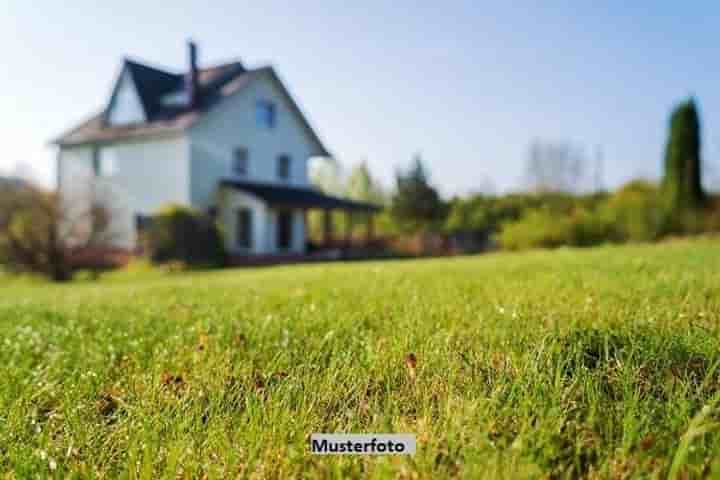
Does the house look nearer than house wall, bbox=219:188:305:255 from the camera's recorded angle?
No

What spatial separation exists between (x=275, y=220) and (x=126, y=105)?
29.4 feet

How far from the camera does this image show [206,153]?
22.6m

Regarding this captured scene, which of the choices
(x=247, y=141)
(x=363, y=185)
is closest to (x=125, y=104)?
(x=247, y=141)

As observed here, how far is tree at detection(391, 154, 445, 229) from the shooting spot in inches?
1078

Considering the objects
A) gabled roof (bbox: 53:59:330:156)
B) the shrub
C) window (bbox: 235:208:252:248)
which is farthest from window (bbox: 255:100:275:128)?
the shrub

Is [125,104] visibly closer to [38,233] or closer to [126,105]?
[126,105]

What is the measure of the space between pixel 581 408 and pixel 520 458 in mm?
368

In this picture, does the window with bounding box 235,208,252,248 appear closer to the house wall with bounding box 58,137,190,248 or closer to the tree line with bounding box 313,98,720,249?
the house wall with bounding box 58,137,190,248

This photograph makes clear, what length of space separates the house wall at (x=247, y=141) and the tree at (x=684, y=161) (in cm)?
1633

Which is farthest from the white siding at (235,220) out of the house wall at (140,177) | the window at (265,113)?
the window at (265,113)

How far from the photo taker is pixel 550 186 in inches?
1528

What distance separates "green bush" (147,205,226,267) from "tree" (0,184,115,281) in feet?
7.32

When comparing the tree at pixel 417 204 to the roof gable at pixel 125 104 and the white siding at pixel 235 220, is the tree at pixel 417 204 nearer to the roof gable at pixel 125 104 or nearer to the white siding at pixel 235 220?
the white siding at pixel 235 220

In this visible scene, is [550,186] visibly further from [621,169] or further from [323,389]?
[323,389]
